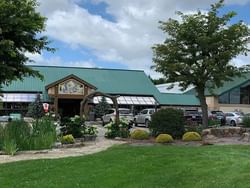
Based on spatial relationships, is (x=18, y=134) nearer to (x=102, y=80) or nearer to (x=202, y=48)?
(x=202, y=48)

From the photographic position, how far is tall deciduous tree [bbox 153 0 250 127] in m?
33.3

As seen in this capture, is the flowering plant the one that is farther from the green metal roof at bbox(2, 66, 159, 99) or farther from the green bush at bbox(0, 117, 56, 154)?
the green metal roof at bbox(2, 66, 159, 99)

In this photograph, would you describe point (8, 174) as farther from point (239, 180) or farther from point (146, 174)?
point (239, 180)

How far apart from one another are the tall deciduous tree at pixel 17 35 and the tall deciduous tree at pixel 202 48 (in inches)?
549

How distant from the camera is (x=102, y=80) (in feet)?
217

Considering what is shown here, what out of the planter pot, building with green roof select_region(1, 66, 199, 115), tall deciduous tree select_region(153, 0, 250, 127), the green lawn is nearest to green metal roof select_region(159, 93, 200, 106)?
building with green roof select_region(1, 66, 199, 115)

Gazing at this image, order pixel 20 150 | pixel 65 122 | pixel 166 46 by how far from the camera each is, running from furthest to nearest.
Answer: pixel 166 46, pixel 65 122, pixel 20 150

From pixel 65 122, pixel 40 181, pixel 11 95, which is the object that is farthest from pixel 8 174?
pixel 11 95

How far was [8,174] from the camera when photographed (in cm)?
1133

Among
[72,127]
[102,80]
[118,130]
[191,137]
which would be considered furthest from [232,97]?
[191,137]

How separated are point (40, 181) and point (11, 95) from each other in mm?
49107

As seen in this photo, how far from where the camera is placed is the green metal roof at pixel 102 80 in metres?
60.8

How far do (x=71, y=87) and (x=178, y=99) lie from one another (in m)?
16.4

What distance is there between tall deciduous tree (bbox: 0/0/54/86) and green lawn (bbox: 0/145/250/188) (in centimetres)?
730
